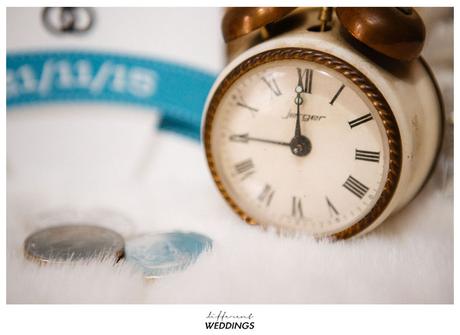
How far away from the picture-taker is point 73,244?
3.08ft

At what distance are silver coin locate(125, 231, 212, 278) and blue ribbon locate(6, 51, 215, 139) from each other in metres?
0.40

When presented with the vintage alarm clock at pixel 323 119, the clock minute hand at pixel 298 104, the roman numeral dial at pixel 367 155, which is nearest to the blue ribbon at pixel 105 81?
the vintage alarm clock at pixel 323 119

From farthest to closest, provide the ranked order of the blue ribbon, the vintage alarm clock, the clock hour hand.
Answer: the blue ribbon → the clock hour hand → the vintage alarm clock

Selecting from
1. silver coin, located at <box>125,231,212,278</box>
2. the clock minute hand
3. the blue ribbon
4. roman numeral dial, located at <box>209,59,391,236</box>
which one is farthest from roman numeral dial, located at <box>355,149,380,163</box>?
the blue ribbon

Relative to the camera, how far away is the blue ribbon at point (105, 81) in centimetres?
122

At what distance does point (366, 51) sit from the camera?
0.87 metres

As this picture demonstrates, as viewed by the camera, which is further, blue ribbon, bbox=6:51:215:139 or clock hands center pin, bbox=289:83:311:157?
blue ribbon, bbox=6:51:215:139

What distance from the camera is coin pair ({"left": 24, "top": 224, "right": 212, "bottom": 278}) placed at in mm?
880

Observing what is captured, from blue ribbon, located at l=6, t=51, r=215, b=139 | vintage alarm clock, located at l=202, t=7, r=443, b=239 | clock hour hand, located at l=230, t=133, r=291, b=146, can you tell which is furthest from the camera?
blue ribbon, located at l=6, t=51, r=215, b=139

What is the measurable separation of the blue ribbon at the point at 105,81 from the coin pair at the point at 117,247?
1.32 feet

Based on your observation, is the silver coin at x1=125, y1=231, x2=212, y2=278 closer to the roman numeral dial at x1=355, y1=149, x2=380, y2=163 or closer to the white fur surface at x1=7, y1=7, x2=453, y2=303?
the white fur surface at x1=7, y1=7, x2=453, y2=303

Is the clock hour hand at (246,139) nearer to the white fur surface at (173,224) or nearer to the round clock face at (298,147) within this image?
the round clock face at (298,147)
